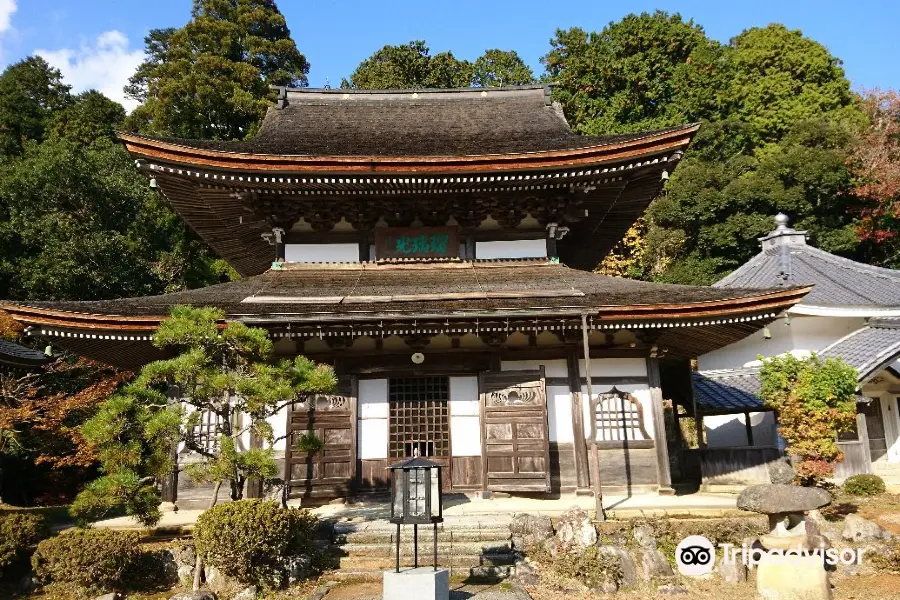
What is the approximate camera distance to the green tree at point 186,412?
7.89 meters

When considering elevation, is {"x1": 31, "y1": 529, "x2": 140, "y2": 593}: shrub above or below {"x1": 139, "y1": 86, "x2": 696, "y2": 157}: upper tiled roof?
below

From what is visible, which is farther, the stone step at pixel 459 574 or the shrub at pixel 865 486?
the shrub at pixel 865 486

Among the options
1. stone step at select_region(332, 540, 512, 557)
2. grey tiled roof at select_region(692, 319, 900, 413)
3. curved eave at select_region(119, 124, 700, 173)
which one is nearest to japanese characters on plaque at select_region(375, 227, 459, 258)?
curved eave at select_region(119, 124, 700, 173)

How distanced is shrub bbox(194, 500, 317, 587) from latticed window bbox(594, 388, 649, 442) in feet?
22.3

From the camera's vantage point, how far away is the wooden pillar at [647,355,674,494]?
12148mm

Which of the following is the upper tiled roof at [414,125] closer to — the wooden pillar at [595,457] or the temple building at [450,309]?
the temple building at [450,309]

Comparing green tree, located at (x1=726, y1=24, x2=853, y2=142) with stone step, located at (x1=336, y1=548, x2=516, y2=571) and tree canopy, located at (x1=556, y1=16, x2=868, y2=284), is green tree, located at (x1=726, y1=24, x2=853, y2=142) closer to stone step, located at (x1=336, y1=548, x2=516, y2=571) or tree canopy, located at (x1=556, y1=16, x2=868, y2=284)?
tree canopy, located at (x1=556, y1=16, x2=868, y2=284)

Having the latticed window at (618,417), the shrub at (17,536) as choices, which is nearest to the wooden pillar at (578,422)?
the latticed window at (618,417)

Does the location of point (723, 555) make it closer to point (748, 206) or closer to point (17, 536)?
point (17, 536)

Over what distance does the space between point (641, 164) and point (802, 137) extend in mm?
26340

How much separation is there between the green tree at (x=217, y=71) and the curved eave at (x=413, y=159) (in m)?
23.8

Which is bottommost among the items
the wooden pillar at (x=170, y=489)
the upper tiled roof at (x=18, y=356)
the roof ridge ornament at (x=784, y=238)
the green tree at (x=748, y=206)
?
the wooden pillar at (x=170, y=489)

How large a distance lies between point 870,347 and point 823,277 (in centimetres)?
488

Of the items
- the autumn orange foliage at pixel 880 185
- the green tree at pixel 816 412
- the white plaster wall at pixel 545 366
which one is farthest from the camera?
the autumn orange foliage at pixel 880 185
